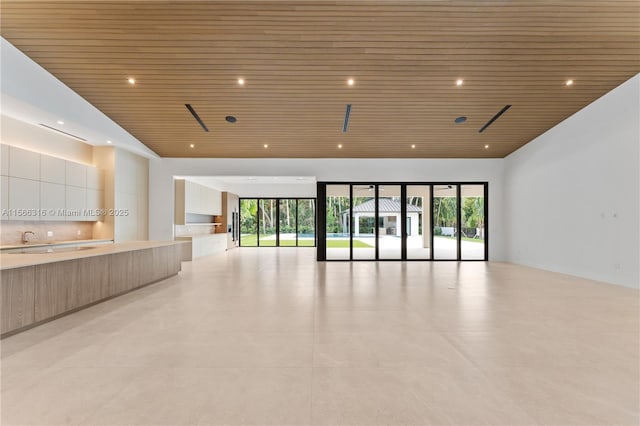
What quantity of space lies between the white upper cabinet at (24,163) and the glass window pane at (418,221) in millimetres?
9307

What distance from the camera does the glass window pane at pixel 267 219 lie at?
14.6 m

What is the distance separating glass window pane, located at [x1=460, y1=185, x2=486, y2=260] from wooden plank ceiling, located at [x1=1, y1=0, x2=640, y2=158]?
2.33 metres

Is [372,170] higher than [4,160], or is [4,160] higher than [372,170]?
[372,170]

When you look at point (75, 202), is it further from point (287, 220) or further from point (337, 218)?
point (287, 220)

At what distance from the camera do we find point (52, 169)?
646 centimetres

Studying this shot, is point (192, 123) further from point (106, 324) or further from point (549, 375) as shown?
point (549, 375)

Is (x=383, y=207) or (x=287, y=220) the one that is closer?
(x=383, y=207)

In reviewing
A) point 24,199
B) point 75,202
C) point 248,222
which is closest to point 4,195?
point 24,199

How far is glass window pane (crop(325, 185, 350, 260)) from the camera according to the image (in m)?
9.60

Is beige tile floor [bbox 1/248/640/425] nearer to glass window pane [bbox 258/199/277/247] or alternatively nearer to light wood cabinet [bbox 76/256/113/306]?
light wood cabinet [bbox 76/256/113/306]

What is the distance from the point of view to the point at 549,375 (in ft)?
7.91

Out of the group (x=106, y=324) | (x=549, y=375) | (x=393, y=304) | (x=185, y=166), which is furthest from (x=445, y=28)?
(x=185, y=166)

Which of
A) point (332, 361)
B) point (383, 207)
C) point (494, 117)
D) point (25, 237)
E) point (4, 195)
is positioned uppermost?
point (494, 117)

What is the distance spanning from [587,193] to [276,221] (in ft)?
37.3
